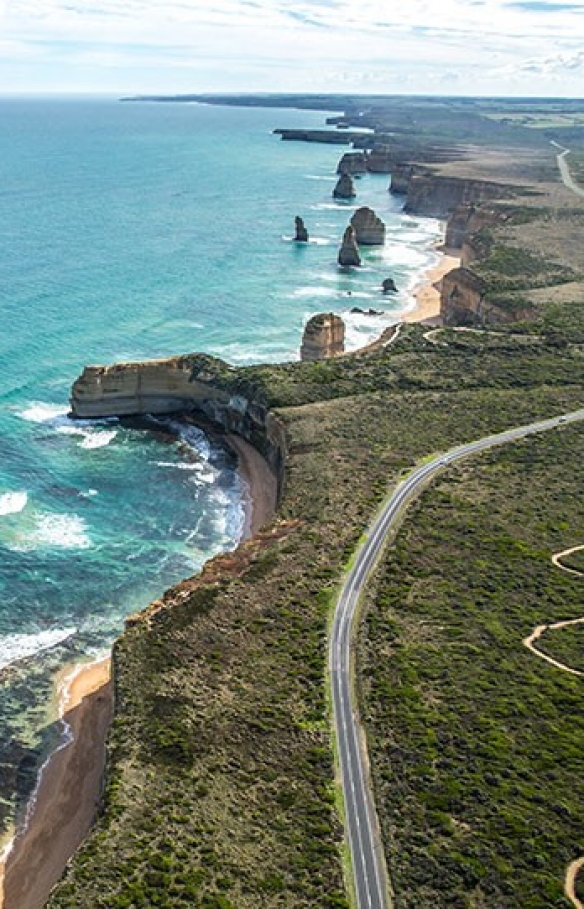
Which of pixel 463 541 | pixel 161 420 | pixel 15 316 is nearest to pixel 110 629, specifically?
pixel 463 541

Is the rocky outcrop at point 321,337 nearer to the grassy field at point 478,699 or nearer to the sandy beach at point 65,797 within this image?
the grassy field at point 478,699

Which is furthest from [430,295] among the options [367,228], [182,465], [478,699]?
[478,699]

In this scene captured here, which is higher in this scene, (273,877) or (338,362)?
(338,362)

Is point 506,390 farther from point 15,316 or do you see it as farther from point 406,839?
point 15,316

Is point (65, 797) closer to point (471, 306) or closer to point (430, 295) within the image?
point (471, 306)

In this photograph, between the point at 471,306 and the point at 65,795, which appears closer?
the point at 65,795

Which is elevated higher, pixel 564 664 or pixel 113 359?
pixel 113 359
